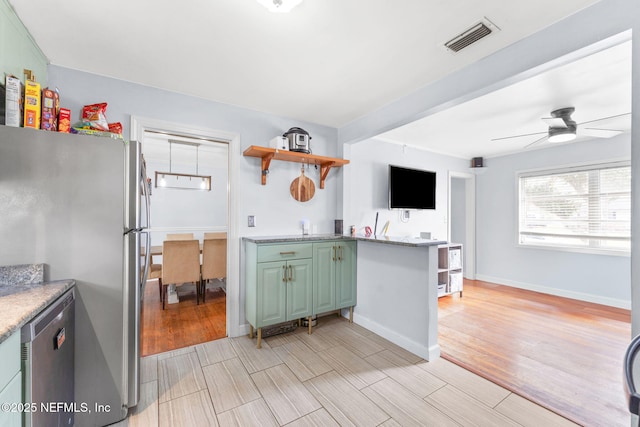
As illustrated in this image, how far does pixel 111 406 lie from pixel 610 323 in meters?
4.82

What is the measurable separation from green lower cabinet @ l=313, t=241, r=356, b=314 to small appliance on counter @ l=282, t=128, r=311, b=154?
1016 mm

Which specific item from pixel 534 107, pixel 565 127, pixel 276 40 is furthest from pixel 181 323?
pixel 565 127

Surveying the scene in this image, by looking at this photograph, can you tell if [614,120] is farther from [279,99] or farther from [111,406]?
[111,406]

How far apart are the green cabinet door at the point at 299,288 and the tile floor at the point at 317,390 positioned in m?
0.30

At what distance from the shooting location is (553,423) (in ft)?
5.17

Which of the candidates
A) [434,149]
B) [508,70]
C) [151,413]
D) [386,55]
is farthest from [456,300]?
[151,413]

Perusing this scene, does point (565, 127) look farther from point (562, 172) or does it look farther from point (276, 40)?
point (276, 40)

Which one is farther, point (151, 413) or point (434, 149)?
point (434, 149)

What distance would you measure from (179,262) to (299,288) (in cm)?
178

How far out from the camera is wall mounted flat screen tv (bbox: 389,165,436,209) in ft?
12.6

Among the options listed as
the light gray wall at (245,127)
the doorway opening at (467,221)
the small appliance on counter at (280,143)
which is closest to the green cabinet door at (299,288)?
the light gray wall at (245,127)

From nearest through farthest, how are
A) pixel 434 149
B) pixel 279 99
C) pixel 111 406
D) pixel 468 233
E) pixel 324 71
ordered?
pixel 111 406
pixel 324 71
pixel 279 99
pixel 434 149
pixel 468 233

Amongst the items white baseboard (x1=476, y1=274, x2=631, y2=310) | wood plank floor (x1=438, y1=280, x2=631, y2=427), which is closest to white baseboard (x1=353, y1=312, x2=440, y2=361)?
wood plank floor (x1=438, y1=280, x2=631, y2=427)

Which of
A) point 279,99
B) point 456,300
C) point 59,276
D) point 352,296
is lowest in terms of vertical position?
point 456,300
